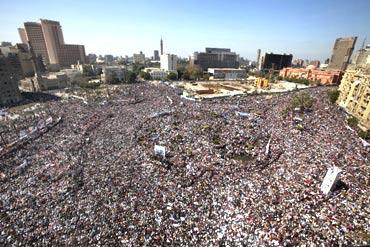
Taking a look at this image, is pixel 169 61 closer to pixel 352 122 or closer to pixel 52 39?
pixel 52 39

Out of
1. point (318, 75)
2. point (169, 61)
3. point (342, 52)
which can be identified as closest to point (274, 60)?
point (342, 52)

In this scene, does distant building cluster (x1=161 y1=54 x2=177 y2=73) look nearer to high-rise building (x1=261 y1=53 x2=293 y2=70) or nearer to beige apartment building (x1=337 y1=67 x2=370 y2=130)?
high-rise building (x1=261 y1=53 x2=293 y2=70)

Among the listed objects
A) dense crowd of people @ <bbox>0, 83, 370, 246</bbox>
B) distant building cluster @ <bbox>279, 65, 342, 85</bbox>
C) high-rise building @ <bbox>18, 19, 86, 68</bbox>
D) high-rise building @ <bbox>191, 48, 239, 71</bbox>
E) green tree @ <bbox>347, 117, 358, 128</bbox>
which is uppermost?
high-rise building @ <bbox>18, 19, 86, 68</bbox>

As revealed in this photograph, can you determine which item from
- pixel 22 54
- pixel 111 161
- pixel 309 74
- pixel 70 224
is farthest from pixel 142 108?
pixel 22 54

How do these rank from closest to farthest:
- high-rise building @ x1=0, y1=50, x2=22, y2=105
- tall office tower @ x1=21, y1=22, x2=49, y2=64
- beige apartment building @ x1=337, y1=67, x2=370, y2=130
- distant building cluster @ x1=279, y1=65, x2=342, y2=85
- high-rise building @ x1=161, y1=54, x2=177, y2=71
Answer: beige apartment building @ x1=337, y1=67, x2=370, y2=130 < high-rise building @ x1=0, y1=50, x2=22, y2=105 < distant building cluster @ x1=279, y1=65, x2=342, y2=85 < high-rise building @ x1=161, y1=54, x2=177, y2=71 < tall office tower @ x1=21, y1=22, x2=49, y2=64

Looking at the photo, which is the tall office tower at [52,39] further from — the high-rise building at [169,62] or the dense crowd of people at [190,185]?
the dense crowd of people at [190,185]

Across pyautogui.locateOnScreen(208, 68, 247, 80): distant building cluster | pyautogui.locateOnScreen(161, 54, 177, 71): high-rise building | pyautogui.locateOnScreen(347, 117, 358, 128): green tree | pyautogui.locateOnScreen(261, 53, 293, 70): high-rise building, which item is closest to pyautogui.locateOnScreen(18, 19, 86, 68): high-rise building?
pyautogui.locateOnScreen(161, 54, 177, 71): high-rise building

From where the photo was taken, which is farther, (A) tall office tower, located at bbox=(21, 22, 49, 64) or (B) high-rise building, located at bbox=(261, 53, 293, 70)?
(B) high-rise building, located at bbox=(261, 53, 293, 70)
